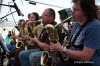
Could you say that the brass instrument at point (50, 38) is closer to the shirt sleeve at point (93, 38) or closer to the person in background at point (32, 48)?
the shirt sleeve at point (93, 38)

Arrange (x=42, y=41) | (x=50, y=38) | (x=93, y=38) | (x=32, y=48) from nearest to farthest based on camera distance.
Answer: (x=93, y=38) < (x=50, y=38) < (x=42, y=41) < (x=32, y=48)

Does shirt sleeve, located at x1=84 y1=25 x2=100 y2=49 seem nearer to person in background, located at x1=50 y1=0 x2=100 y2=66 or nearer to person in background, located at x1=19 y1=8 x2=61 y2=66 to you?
person in background, located at x1=50 y1=0 x2=100 y2=66

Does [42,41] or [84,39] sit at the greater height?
[84,39]

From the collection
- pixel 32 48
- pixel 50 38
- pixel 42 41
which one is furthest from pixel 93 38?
pixel 32 48

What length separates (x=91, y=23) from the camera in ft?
7.68

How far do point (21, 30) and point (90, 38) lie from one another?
Result: 246cm

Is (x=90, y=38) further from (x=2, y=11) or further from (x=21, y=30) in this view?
(x=2, y=11)

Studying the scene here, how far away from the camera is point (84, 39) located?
2.33 meters

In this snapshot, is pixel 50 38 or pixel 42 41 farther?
pixel 42 41

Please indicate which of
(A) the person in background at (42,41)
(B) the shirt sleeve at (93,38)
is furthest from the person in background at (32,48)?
(B) the shirt sleeve at (93,38)

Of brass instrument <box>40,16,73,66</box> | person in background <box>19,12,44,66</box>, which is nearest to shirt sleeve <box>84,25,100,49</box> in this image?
brass instrument <box>40,16,73,66</box>

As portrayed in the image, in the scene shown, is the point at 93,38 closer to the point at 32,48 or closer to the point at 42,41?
the point at 42,41

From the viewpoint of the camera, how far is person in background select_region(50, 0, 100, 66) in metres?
2.25

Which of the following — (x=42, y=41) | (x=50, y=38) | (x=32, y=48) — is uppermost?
(x=50, y=38)
